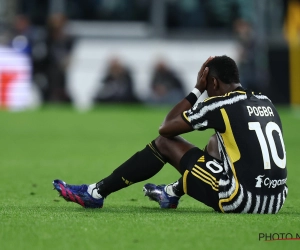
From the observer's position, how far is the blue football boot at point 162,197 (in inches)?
313

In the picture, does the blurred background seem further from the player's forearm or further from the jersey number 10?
the jersey number 10

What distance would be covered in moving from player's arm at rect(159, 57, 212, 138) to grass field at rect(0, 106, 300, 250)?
70cm

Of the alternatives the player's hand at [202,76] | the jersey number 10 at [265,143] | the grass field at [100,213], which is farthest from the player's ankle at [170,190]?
the jersey number 10 at [265,143]

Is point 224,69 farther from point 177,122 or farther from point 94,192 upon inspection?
point 94,192

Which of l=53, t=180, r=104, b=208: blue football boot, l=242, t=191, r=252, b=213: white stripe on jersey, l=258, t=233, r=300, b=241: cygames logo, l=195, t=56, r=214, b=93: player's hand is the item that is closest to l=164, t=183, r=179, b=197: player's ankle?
l=53, t=180, r=104, b=208: blue football boot

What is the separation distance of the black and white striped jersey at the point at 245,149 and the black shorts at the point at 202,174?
77 mm

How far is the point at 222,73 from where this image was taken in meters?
7.35

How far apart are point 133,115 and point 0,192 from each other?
12059mm

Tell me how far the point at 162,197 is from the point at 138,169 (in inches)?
21.4

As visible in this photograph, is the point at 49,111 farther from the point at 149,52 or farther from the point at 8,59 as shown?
the point at 149,52

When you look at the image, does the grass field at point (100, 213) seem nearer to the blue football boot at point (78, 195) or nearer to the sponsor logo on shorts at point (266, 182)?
the blue football boot at point (78, 195)

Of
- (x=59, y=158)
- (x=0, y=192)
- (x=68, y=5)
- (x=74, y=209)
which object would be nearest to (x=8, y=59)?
(x=68, y=5)

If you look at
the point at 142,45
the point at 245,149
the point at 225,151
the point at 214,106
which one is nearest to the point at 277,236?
the point at 245,149

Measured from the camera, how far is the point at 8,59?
21172 millimetres
